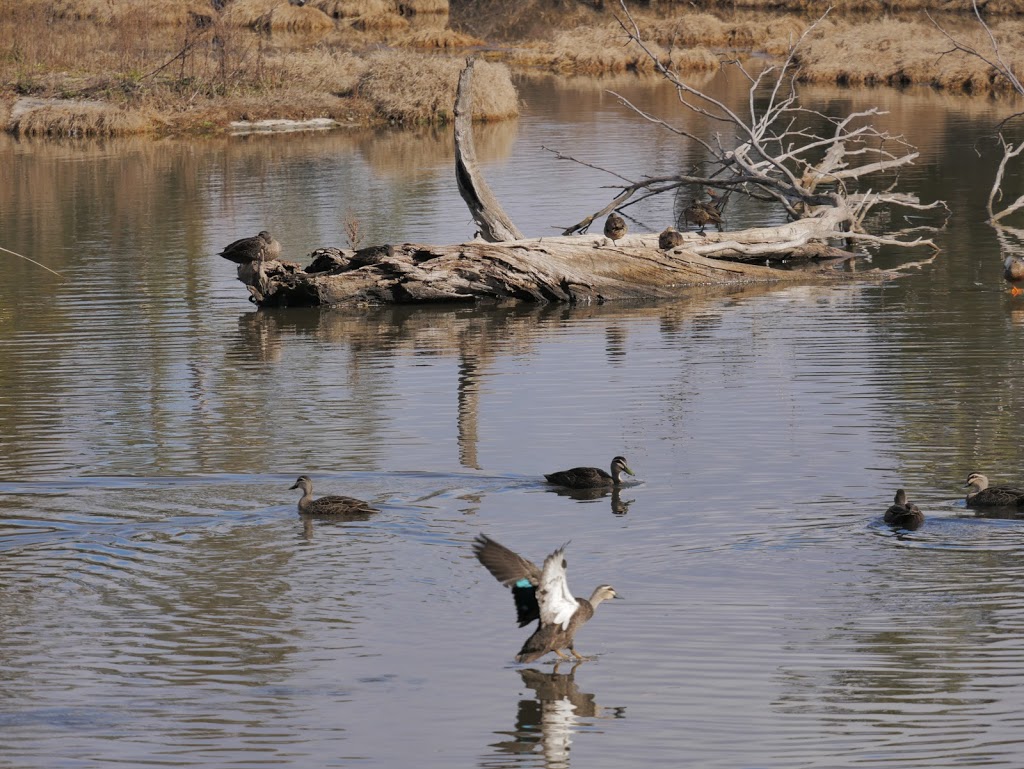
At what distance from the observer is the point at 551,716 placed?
8.87m

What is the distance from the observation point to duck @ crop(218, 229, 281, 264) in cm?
2208

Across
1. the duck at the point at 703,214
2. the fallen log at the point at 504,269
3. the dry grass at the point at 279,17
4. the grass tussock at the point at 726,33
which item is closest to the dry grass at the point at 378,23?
the dry grass at the point at 279,17

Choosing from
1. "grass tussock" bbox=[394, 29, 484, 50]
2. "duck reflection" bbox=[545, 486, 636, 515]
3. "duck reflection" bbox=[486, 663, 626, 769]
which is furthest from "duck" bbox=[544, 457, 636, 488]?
"grass tussock" bbox=[394, 29, 484, 50]

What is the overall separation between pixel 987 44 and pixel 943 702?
52417 millimetres

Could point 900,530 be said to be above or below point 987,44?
below

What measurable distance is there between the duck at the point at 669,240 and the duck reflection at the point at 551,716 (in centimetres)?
1381

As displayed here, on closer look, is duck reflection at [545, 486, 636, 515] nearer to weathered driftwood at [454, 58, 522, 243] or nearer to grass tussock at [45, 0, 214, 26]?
weathered driftwood at [454, 58, 522, 243]

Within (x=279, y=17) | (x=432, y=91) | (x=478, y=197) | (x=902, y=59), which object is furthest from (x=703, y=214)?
(x=279, y=17)

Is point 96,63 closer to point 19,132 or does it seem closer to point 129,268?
point 19,132

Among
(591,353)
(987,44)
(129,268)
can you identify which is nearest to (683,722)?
(591,353)

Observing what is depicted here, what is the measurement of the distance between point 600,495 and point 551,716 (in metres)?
4.23

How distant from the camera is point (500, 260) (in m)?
21.8

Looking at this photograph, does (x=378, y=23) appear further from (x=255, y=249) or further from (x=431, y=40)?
(x=255, y=249)

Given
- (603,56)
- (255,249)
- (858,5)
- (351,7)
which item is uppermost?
(858,5)
